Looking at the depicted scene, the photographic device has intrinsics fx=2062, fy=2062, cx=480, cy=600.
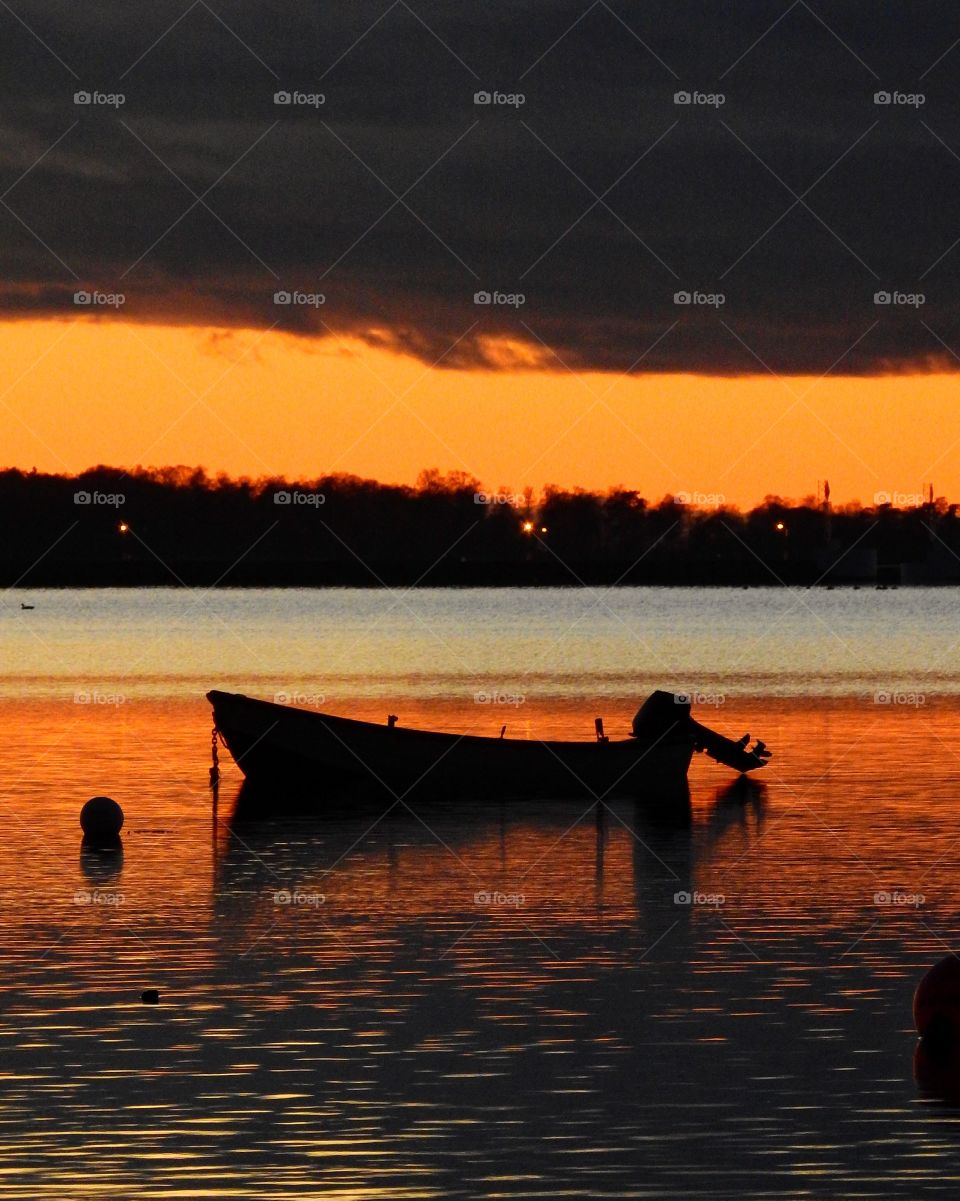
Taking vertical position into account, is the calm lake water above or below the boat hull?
below

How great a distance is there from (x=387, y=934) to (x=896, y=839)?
1446cm

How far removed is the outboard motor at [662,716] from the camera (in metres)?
46.1

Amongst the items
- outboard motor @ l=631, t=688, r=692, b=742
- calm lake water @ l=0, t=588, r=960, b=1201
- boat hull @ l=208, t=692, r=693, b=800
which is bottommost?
calm lake water @ l=0, t=588, r=960, b=1201

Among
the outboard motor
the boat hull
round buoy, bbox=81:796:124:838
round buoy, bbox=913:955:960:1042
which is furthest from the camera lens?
the outboard motor

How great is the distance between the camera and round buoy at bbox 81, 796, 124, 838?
38438mm

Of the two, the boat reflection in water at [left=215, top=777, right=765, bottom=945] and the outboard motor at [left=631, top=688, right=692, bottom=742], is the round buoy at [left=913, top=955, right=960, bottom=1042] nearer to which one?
the boat reflection in water at [left=215, top=777, right=765, bottom=945]

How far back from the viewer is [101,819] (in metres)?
38.5

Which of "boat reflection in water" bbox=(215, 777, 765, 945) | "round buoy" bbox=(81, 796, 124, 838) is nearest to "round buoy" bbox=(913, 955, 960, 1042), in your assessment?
"boat reflection in water" bbox=(215, 777, 765, 945)

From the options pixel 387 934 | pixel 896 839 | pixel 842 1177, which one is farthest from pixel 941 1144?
pixel 896 839

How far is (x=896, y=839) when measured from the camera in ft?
130

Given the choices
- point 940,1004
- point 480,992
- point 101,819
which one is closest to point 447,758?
point 101,819

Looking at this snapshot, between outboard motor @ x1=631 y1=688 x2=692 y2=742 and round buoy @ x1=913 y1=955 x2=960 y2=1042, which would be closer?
round buoy @ x1=913 y1=955 x2=960 y2=1042

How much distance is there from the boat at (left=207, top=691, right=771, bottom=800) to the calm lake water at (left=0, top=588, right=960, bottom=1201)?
116 centimetres

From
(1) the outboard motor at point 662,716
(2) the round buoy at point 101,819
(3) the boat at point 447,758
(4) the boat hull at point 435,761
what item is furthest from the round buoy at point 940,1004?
(1) the outboard motor at point 662,716
